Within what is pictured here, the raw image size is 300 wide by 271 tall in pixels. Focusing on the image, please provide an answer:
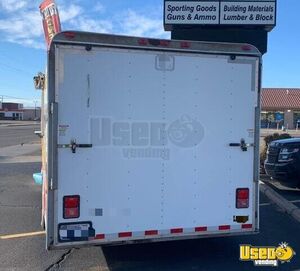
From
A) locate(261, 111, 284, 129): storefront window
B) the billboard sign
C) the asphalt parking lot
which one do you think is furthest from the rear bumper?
locate(261, 111, 284, 129): storefront window

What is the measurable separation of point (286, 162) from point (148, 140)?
20.1ft

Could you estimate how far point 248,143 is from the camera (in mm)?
5777

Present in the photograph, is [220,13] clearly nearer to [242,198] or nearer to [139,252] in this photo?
[242,198]

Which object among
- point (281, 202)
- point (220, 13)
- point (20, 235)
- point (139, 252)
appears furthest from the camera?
point (220, 13)

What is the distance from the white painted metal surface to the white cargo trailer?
0.04 ft

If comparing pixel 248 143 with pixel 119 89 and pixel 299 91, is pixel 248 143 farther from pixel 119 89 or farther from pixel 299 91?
pixel 299 91

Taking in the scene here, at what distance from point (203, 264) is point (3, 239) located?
9.79 feet

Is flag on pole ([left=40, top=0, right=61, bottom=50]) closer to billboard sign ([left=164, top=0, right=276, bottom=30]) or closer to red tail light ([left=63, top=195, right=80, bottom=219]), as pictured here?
red tail light ([left=63, top=195, right=80, bottom=219])

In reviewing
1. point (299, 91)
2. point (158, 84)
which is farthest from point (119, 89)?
point (299, 91)

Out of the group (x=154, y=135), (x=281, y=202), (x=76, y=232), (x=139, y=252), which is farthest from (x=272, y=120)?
(x=76, y=232)

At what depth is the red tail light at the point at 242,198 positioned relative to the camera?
5801mm

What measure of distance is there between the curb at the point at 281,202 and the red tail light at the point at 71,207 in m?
4.60

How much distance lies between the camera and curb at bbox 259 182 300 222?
860 cm

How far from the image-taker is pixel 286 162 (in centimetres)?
1066
